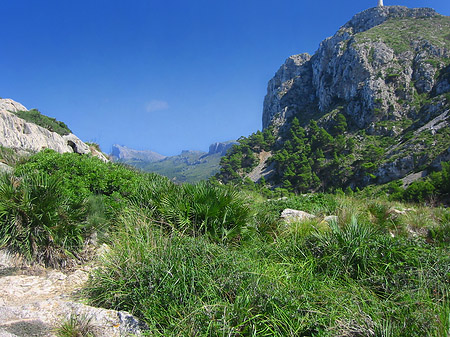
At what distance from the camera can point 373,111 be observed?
79.1 meters

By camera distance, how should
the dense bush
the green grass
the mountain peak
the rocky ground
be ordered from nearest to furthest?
the green grass < the rocky ground < the dense bush < the mountain peak

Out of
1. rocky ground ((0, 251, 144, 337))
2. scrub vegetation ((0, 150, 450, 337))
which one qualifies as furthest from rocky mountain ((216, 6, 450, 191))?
rocky ground ((0, 251, 144, 337))

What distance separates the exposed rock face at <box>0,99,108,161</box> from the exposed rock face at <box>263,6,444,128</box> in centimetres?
8274

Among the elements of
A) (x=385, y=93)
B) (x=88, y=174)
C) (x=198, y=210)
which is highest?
(x=385, y=93)

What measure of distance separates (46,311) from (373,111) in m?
90.2

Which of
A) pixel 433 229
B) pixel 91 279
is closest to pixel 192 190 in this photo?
pixel 91 279

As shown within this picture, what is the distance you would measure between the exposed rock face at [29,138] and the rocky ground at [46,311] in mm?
10263

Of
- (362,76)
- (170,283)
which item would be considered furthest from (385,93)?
(170,283)

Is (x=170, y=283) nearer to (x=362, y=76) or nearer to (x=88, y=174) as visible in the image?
(x=88, y=174)

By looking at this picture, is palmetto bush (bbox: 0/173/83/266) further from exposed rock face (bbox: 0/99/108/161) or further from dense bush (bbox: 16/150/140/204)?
exposed rock face (bbox: 0/99/108/161)

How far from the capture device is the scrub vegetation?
268 cm

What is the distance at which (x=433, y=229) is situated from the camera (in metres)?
6.92

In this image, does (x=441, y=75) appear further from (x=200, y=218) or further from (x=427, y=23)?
(x=200, y=218)

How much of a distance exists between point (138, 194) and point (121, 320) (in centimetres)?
348
